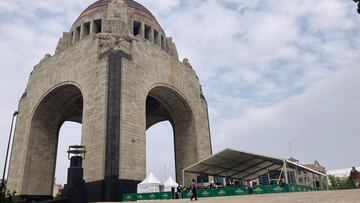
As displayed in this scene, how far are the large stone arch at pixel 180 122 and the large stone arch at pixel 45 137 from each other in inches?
282

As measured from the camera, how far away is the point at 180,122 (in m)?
29.8

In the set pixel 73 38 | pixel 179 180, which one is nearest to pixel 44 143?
pixel 73 38

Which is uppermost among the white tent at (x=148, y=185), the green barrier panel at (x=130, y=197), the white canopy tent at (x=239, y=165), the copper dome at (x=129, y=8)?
the copper dome at (x=129, y=8)

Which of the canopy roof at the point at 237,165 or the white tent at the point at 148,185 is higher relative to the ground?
the canopy roof at the point at 237,165

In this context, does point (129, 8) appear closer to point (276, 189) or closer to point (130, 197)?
point (130, 197)

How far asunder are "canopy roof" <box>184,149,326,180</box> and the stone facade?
340 centimetres

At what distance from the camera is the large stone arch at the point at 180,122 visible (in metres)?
27.9

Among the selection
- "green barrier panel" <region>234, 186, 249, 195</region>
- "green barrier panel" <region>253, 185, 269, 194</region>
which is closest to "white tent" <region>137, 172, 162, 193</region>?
"green barrier panel" <region>234, 186, 249, 195</region>

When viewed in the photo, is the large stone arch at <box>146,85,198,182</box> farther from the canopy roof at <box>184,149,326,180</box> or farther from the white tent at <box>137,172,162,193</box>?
the white tent at <box>137,172,162,193</box>

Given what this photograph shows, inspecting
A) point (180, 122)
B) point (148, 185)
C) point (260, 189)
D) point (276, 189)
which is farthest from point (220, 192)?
point (180, 122)

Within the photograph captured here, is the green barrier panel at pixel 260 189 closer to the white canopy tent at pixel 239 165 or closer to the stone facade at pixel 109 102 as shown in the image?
the white canopy tent at pixel 239 165

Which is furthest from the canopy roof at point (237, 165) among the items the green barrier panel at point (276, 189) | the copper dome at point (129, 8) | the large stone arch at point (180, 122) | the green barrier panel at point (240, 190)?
the copper dome at point (129, 8)

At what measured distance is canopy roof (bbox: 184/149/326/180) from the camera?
2098 centimetres

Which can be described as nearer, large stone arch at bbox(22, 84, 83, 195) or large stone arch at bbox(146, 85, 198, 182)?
large stone arch at bbox(22, 84, 83, 195)
